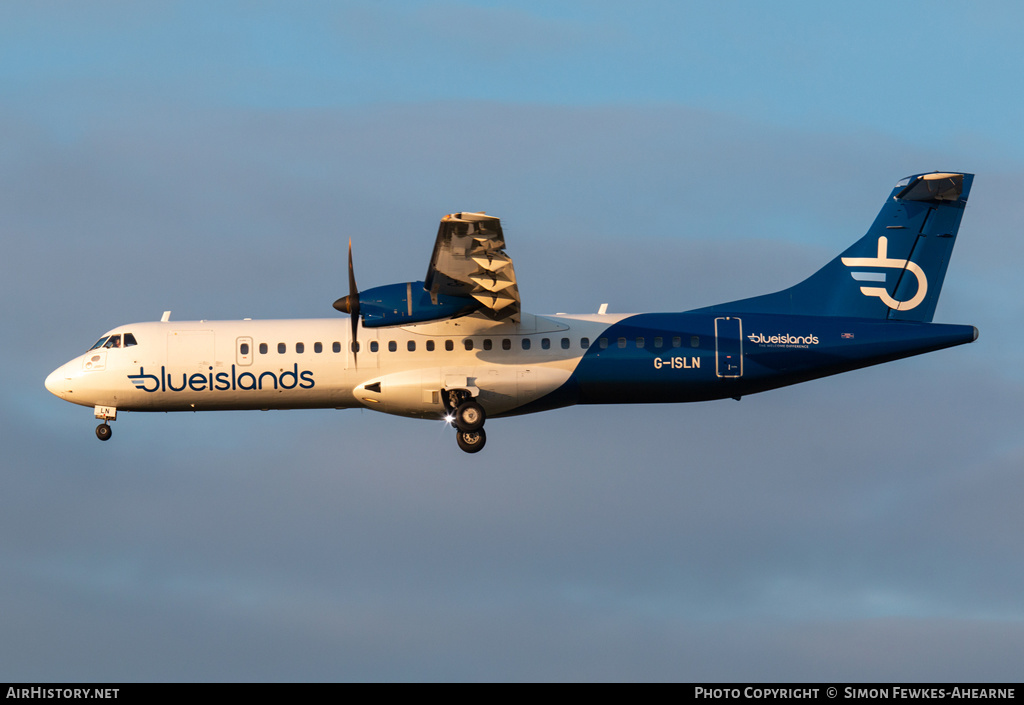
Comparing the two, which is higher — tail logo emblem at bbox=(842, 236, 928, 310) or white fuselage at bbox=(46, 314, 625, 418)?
tail logo emblem at bbox=(842, 236, 928, 310)

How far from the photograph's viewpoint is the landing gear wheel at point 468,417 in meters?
28.8

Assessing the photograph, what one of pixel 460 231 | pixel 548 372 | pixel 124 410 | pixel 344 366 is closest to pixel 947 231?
pixel 548 372

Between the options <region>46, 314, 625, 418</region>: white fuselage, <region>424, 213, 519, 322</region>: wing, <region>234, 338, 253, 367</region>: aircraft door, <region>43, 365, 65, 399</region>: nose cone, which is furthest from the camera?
<region>43, 365, 65, 399</region>: nose cone

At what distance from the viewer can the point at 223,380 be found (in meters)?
29.5

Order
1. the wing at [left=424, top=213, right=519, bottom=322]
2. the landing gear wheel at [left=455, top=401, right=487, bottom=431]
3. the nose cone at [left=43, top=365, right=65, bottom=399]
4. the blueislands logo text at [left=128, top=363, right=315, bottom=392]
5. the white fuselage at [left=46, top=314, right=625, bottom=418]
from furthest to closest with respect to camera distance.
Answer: the nose cone at [left=43, top=365, right=65, bottom=399] < the blueislands logo text at [left=128, top=363, right=315, bottom=392] < the white fuselage at [left=46, top=314, right=625, bottom=418] < the landing gear wheel at [left=455, top=401, right=487, bottom=431] < the wing at [left=424, top=213, right=519, bottom=322]

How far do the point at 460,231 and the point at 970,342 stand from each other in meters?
11.9

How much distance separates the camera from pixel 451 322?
29.2 meters

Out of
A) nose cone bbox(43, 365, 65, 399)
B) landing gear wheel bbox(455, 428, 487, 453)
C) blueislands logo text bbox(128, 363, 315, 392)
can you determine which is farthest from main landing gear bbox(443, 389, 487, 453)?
nose cone bbox(43, 365, 65, 399)

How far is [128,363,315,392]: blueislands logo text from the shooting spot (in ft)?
96.2

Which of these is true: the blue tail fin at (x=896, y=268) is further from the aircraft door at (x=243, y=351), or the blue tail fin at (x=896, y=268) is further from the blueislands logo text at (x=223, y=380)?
the aircraft door at (x=243, y=351)

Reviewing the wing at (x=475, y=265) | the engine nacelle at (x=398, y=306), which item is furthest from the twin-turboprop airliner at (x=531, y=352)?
the engine nacelle at (x=398, y=306)

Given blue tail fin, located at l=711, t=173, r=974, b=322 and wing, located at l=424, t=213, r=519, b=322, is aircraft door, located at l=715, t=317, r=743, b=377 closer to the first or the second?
blue tail fin, located at l=711, t=173, r=974, b=322
